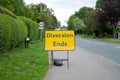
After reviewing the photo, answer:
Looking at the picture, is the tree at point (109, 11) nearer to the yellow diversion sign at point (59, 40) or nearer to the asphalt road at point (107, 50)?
the asphalt road at point (107, 50)

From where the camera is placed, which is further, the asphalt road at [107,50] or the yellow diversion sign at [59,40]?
the asphalt road at [107,50]

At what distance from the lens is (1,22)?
18.5m

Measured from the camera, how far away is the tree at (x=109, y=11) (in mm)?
73875

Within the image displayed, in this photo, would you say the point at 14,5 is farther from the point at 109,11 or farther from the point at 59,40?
the point at 109,11

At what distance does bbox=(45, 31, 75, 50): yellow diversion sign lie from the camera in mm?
16016

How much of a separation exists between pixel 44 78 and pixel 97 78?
1850 millimetres

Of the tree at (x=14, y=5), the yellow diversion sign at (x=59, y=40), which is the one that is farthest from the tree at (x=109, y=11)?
the yellow diversion sign at (x=59, y=40)

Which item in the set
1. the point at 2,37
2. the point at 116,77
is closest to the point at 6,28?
the point at 2,37

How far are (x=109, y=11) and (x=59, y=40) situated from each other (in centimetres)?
6156

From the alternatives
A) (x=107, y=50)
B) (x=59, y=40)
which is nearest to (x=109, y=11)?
(x=107, y=50)

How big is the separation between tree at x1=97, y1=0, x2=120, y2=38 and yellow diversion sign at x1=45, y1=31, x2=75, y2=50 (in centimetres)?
5715

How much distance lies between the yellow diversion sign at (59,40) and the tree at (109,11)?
5715 cm

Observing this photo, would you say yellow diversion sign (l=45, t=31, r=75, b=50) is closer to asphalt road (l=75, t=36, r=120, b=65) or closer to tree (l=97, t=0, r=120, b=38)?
asphalt road (l=75, t=36, r=120, b=65)

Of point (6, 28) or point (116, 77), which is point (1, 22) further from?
point (116, 77)
